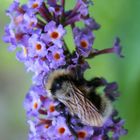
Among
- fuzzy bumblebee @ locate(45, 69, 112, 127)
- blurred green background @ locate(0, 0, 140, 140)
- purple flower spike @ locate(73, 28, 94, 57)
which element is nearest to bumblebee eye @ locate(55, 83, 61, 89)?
fuzzy bumblebee @ locate(45, 69, 112, 127)

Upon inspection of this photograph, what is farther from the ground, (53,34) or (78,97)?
(53,34)

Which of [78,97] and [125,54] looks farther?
[125,54]

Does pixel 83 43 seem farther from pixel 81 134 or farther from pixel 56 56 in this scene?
pixel 81 134

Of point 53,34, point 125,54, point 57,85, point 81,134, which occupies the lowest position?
point 81,134

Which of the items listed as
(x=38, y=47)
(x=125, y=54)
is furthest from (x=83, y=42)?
(x=125, y=54)

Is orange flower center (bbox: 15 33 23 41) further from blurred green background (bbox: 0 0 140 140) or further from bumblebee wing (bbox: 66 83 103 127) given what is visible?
blurred green background (bbox: 0 0 140 140)

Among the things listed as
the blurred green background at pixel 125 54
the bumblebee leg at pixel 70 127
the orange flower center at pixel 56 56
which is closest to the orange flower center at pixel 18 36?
the orange flower center at pixel 56 56

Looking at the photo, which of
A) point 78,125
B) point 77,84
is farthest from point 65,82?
point 78,125

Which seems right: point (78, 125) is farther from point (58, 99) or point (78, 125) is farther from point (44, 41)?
point (44, 41)
